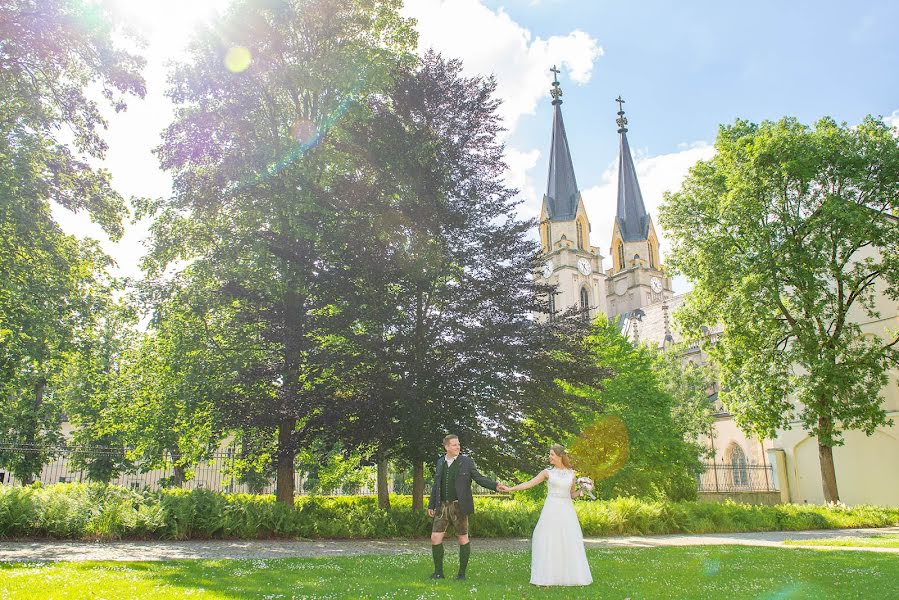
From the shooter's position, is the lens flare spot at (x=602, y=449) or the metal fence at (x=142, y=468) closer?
the metal fence at (x=142, y=468)

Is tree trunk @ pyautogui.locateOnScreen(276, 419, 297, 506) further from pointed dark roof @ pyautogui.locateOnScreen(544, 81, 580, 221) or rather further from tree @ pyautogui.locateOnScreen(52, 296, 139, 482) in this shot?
pointed dark roof @ pyautogui.locateOnScreen(544, 81, 580, 221)

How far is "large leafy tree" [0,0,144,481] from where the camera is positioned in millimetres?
11984

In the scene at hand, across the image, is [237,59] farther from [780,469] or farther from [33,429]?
[780,469]

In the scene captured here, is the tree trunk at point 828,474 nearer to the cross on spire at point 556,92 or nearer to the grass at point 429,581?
the grass at point 429,581

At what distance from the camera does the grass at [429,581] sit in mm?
6586

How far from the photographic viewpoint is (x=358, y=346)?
50.3 feet

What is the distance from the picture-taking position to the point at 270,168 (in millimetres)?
17531

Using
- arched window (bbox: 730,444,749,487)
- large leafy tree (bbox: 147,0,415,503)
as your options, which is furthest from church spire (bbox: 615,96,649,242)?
large leafy tree (bbox: 147,0,415,503)

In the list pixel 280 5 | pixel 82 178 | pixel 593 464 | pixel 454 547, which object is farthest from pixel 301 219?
pixel 593 464

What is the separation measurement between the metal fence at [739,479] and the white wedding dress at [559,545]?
85.0 ft

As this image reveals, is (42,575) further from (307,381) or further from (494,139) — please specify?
(494,139)

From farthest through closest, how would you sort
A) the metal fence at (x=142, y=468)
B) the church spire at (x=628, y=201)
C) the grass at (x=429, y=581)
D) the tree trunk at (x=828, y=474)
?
the church spire at (x=628, y=201), the tree trunk at (x=828, y=474), the metal fence at (x=142, y=468), the grass at (x=429, y=581)

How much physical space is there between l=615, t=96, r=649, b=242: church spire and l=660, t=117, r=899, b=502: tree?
5760cm

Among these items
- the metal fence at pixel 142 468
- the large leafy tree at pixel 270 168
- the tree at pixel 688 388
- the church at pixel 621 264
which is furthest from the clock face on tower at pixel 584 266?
the large leafy tree at pixel 270 168
